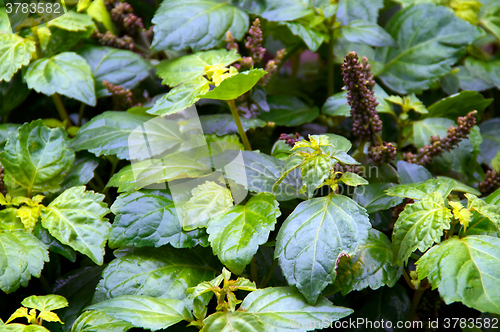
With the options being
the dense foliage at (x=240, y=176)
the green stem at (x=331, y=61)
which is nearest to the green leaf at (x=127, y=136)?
the dense foliage at (x=240, y=176)

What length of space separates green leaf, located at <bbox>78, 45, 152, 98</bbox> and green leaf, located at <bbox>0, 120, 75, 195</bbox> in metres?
0.23

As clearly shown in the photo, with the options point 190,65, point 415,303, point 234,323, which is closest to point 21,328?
point 234,323

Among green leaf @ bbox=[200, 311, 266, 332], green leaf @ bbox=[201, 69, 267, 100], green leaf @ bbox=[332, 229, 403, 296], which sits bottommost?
green leaf @ bbox=[200, 311, 266, 332]

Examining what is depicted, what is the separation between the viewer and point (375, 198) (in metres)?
0.90

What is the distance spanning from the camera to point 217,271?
895mm

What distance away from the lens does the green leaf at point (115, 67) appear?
1.17 metres

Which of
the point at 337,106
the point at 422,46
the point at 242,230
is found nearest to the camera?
the point at 242,230

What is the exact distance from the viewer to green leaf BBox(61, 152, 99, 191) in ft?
3.29

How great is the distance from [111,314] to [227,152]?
0.42m

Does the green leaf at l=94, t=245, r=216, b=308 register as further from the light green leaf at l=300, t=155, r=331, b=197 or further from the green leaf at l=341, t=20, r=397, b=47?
the green leaf at l=341, t=20, r=397, b=47

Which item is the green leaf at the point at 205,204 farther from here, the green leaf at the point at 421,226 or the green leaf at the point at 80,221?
the green leaf at the point at 421,226

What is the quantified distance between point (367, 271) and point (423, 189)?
8.5 inches

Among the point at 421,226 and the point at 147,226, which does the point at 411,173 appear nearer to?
the point at 421,226

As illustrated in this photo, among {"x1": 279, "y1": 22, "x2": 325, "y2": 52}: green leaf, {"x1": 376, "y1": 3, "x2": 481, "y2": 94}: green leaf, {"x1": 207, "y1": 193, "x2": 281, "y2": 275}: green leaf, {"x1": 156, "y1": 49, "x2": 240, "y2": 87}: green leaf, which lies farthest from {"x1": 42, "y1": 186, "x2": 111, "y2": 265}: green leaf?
{"x1": 376, "y1": 3, "x2": 481, "y2": 94}: green leaf
